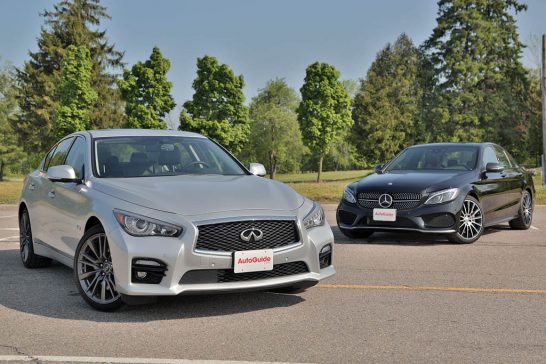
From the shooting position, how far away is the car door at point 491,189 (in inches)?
424

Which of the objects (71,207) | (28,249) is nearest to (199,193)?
(71,207)

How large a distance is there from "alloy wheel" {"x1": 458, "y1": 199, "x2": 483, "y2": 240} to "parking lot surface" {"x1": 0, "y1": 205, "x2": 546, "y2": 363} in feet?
6.43

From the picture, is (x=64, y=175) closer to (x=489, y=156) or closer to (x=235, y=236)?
(x=235, y=236)

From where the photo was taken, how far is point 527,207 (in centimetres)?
1266

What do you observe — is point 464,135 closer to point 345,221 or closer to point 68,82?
point 68,82

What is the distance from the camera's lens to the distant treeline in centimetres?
5850

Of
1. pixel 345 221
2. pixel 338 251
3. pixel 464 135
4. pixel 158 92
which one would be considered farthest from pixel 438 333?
pixel 464 135

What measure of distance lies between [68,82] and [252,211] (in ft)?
184

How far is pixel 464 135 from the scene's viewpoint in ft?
204

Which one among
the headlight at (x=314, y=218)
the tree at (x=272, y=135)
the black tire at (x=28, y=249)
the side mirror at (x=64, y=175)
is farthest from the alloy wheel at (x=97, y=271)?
the tree at (x=272, y=135)

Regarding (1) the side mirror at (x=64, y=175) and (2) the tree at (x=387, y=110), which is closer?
(1) the side mirror at (x=64, y=175)

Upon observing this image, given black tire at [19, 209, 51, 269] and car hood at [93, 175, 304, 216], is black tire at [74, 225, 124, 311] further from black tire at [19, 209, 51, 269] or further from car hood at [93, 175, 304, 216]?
black tire at [19, 209, 51, 269]

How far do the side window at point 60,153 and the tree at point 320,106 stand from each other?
4956 cm

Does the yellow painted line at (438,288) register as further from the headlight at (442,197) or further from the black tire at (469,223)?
the black tire at (469,223)
